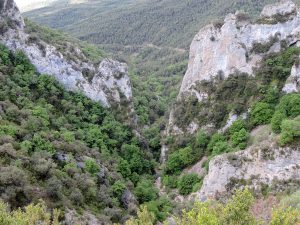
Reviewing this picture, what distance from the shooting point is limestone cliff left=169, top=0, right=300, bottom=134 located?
7562cm

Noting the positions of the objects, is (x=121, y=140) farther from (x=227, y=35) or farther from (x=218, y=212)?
(x=218, y=212)

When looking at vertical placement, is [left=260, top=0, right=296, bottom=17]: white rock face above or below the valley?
above

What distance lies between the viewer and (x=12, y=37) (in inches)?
3056

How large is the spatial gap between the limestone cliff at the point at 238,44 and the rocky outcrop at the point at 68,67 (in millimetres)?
14304

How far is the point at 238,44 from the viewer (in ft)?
258

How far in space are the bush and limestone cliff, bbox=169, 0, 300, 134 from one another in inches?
479

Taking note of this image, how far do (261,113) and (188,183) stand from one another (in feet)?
56.8

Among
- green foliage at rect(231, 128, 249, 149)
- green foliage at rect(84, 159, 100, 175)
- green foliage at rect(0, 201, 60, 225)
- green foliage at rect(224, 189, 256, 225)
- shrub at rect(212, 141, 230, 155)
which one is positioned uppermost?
green foliage at rect(0, 201, 60, 225)

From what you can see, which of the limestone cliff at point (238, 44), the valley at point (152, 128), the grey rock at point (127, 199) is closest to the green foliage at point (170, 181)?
the valley at point (152, 128)

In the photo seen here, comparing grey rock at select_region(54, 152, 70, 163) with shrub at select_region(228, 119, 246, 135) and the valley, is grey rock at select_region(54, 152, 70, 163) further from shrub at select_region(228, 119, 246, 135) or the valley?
shrub at select_region(228, 119, 246, 135)

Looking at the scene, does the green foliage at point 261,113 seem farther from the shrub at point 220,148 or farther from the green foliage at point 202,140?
the green foliage at point 202,140

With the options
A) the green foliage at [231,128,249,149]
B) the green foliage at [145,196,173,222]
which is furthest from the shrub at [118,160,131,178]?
the green foliage at [231,128,249,149]

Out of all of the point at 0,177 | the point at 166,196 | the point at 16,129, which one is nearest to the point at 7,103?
the point at 16,129

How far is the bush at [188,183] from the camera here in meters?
67.2
